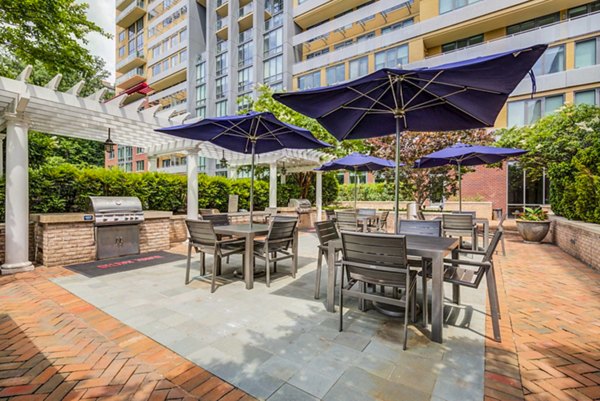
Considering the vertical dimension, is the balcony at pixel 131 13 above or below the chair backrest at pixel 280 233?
above

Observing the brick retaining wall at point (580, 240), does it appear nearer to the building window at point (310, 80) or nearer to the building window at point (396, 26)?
the building window at point (396, 26)

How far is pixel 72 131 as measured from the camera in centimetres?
750

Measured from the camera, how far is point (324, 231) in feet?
12.6

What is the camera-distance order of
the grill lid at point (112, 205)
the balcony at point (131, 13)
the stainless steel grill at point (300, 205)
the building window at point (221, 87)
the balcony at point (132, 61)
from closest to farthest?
1. the grill lid at point (112, 205)
2. the stainless steel grill at point (300, 205)
3. the building window at point (221, 87)
4. the balcony at point (131, 13)
5. the balcony at point (132, 61)

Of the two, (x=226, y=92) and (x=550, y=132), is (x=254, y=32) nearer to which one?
(x=226, y=92)

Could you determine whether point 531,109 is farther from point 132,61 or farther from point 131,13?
point 131,13

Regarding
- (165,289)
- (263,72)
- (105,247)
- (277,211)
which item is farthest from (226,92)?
(165,289)

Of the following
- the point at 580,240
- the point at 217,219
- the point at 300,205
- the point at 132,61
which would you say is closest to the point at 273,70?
the point at 300,205

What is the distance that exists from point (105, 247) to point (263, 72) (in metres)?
22.9

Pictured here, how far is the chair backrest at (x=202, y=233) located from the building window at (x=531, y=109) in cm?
1715

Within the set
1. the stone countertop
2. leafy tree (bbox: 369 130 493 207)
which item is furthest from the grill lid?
leafy tree (bbox: 369 130 493 207)

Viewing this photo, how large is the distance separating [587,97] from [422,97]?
16297mm

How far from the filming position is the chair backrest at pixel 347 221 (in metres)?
6.84

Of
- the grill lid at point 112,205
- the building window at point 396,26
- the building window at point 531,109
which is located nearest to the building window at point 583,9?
the building window at point 531,109
